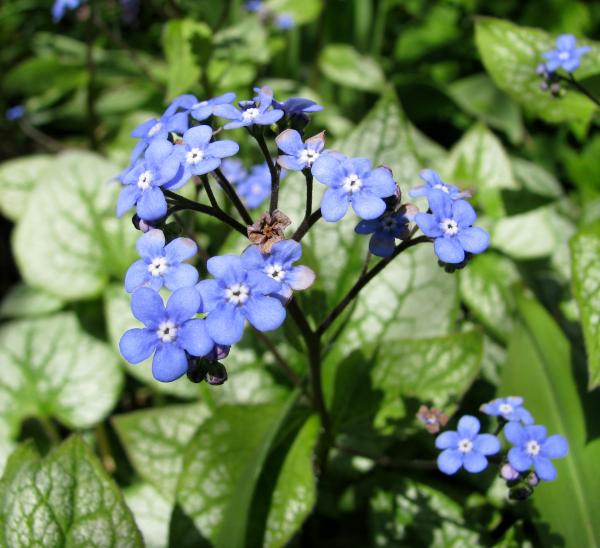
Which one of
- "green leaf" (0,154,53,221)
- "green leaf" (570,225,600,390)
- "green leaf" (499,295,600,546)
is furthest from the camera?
"green leaf" (0,154,53,221)

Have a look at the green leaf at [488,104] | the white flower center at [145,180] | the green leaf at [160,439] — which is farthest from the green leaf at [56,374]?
the green leaf at [488,104]

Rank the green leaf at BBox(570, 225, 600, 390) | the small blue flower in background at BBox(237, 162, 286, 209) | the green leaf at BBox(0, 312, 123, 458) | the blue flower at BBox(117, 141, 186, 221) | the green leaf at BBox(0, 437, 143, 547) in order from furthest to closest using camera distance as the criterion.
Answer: the green leaf at BBox(0, 312, 123, 458)
the small blue flower in background at BBox(237, 162, 286, 209)
the green leaf at BBox(570, 225, 600, 390)
the green leaf at BBox(0, 437, 143, 547)
the blue flower at BBox(117, 141, 186, 221)

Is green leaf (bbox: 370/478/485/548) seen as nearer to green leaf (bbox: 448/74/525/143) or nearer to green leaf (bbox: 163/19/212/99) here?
green leaf (bbox: 163/19/212/99)

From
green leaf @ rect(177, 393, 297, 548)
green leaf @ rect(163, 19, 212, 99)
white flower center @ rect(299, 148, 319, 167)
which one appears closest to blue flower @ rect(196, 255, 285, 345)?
white flower center @ rect(299, 148, 319, 167)

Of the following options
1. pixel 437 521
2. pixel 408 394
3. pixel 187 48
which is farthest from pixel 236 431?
pixel 187 48

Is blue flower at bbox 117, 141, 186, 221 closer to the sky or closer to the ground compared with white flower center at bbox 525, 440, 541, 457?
closer to the sky
